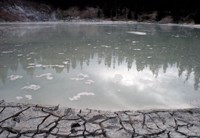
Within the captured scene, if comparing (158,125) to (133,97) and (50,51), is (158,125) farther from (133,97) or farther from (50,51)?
(50,51)

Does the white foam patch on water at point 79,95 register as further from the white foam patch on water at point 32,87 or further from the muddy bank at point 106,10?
the muddy bank at point 106,10

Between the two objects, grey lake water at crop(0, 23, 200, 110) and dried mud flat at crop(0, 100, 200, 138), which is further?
grey lake water at crop(0, 23, 200, 110)

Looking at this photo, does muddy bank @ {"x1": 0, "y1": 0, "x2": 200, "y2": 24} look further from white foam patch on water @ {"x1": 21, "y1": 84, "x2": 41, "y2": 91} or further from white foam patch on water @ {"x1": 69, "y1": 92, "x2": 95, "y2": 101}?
white foam patch on water @ {"x1": 69, "y1": 92, "x2": 95, "y2": 101}

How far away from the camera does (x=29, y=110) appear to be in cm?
506

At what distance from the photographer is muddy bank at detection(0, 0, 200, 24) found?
33875mm

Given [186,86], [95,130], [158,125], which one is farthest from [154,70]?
[95,130]

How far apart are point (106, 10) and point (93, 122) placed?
3850 cm

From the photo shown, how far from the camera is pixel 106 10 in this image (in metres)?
41.5

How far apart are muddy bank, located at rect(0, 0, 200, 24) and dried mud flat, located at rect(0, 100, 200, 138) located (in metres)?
28.8

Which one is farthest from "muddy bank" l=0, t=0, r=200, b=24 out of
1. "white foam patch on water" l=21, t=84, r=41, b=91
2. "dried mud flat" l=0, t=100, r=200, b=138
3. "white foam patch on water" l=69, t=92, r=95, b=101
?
"dried mud flat" l=0, t=100, r=200, b=138

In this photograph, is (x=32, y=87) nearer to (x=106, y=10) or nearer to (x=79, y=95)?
(x=79, y=95)

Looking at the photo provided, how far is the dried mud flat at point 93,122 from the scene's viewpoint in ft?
14.1

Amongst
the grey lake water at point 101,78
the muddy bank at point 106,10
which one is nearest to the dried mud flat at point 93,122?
the grey lake water at point 101,78

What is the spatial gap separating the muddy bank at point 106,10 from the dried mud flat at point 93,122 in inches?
1135
